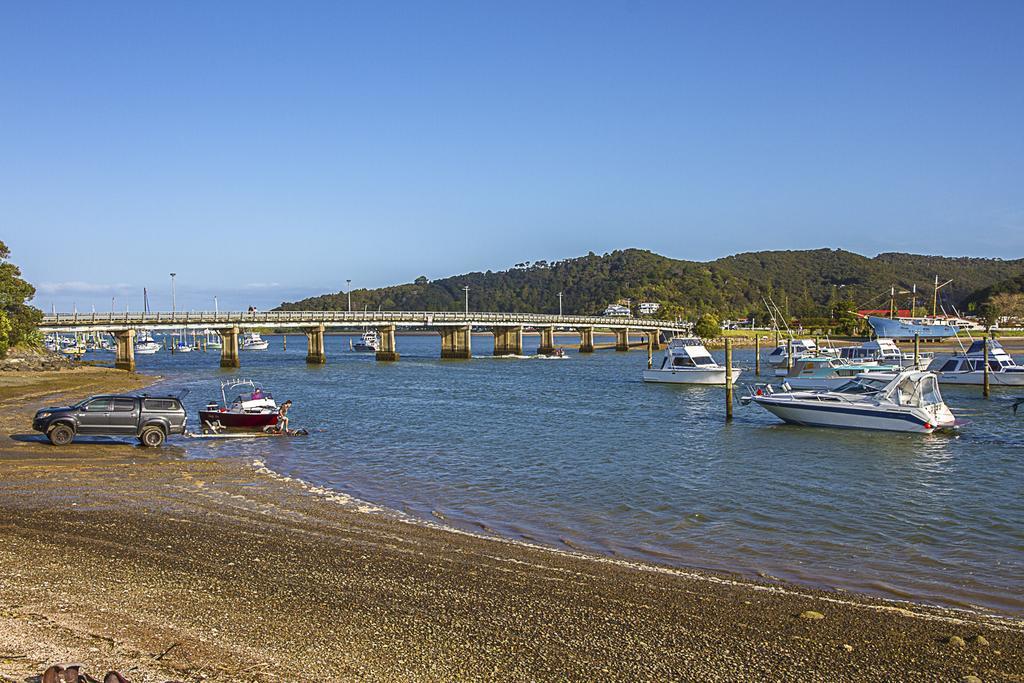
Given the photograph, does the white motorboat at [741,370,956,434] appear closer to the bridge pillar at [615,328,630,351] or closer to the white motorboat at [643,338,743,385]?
the white motorboat at [643,338,743,385]

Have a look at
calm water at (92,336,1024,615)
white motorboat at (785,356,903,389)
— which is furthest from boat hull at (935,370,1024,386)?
calm water at (92,336,1024,615)

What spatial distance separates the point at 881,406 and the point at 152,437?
1210 inches

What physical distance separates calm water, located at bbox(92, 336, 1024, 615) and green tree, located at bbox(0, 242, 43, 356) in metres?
43.6

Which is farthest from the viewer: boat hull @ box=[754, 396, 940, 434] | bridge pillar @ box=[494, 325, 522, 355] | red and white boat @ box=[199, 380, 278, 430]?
bridge pillar @ box=[494, 325, 522, 355]

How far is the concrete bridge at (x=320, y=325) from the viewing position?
301 ft

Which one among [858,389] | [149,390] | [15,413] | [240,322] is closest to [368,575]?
[858,389]

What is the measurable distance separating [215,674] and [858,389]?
117 feet

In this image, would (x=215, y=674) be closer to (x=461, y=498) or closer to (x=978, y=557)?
(x=461, y=498)

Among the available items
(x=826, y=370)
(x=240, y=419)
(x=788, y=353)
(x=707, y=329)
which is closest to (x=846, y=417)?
(x=240, y=419)

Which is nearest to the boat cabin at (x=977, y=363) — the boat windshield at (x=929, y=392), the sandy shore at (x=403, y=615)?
the boat windshield at (x=929, y=392)

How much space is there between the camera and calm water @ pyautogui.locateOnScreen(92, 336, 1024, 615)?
16.6 m

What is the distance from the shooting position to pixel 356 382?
76.9 m

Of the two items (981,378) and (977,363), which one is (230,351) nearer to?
(977,363)

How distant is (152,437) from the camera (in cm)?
3114
